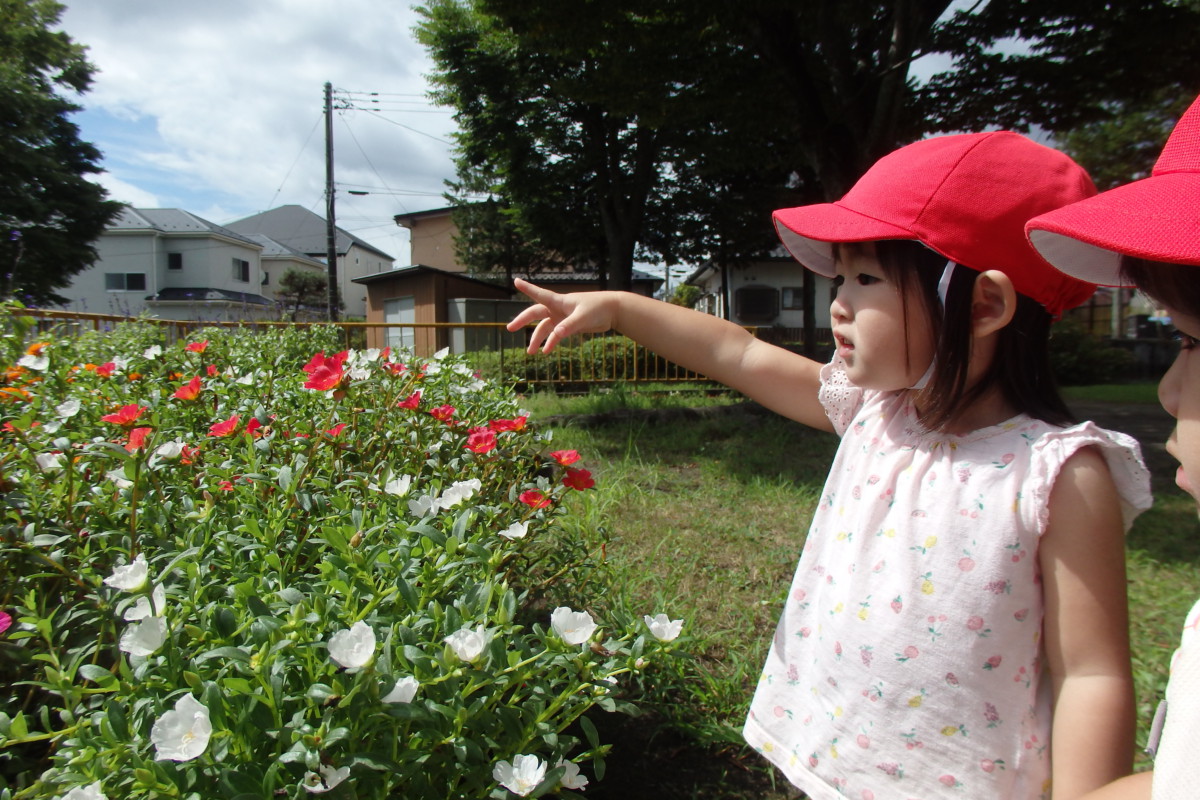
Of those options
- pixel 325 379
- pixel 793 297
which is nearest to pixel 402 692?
pixel 325 379

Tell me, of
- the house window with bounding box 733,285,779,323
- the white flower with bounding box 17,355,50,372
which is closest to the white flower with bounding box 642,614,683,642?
the white flower with bounding box 17,355,50,372

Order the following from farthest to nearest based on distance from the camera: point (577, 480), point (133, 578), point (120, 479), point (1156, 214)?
point (577, 480)
point (120, 479)
point (133, 578)
point (1156, 214)

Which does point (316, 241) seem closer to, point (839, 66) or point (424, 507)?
point (839, 66)

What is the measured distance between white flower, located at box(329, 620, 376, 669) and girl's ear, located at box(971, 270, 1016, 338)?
867 millimetres

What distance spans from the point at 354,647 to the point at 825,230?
32.8 inches

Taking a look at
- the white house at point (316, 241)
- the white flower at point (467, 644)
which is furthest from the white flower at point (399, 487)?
the white house at point (316, 241)

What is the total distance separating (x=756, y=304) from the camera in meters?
32.2

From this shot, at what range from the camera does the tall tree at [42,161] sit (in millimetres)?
19281

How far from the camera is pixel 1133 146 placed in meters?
12.7

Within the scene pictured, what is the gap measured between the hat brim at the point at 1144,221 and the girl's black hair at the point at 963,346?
6.8 inches

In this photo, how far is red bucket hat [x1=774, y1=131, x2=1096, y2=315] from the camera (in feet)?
3.02

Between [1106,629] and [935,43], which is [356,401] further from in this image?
[935,43]

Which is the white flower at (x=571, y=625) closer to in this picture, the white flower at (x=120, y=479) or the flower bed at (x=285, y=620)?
the flower bed at (x=285, y=620)

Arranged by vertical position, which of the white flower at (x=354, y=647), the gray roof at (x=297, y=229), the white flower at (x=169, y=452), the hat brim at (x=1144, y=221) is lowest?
the white flower at (x=354, y=647)
